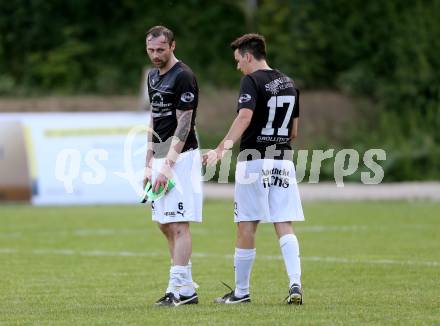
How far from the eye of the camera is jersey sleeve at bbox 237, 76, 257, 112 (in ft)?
32.4

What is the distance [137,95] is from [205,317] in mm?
26952

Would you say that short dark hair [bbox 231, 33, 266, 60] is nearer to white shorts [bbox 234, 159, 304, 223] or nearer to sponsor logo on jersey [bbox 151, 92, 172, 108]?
sponsor logo on jersey [bbox 151, 92, 172, 108]

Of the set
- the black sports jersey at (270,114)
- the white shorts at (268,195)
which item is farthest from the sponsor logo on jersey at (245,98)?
the white shorts at (268,195)

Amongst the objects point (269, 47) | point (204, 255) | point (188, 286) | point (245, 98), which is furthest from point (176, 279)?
point (269, 47)

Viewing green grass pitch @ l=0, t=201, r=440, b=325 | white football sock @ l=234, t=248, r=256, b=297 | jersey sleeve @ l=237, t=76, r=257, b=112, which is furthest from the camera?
white football sock @ l=234, t=248, r=256, b=297

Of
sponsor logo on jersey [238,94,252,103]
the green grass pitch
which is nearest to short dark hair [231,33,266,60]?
sponsor logo on jersey [238,94,252,103]

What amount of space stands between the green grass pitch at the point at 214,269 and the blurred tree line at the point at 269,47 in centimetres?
1260

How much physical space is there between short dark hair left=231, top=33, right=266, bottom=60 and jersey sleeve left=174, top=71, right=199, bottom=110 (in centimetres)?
48

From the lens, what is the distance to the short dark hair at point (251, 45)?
10.1 metres

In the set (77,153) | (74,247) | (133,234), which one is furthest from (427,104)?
(74,247)

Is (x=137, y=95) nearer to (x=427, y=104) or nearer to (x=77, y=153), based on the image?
(x=427, y=104)

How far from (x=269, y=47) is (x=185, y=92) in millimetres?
27629

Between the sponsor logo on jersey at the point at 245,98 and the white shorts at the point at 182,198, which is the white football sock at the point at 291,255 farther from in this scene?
the sponsor logo on jersey at the point at 245,98

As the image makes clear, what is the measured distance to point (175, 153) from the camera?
10.0 meters
